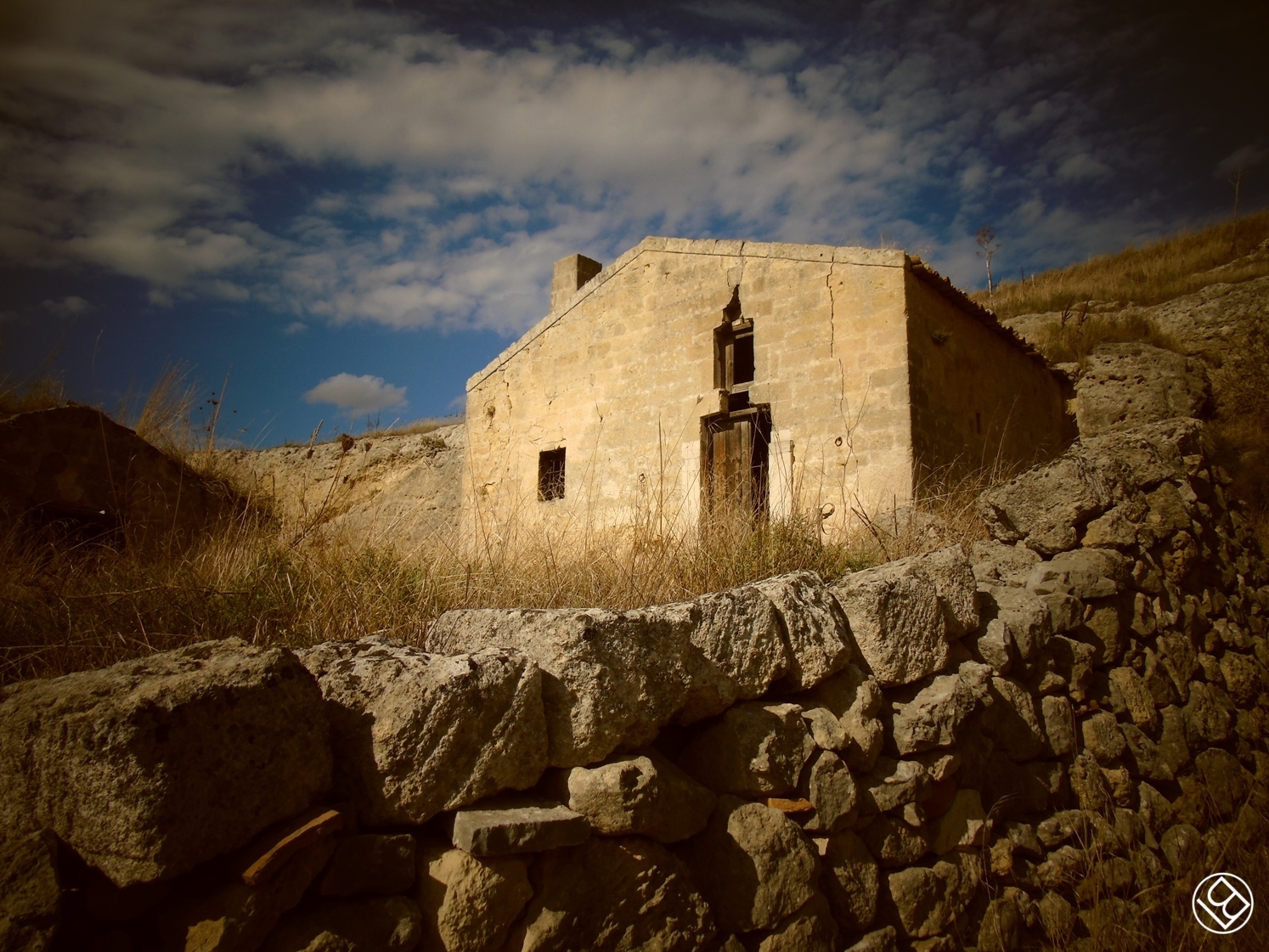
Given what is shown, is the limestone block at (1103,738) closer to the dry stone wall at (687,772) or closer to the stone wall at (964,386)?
the dry stone wall at (687,772)

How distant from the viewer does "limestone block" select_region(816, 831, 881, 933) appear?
241 centimetres

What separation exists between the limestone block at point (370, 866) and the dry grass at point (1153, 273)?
671 inches

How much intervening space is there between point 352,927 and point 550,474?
8.50m

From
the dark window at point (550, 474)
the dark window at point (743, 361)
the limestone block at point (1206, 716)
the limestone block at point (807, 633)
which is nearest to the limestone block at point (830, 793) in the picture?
the limestone block at point (807, 633)

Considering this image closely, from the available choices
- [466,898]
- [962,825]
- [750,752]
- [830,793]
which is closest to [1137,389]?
[962,825]

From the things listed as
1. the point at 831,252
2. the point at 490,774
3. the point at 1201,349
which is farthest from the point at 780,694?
the point at 1201,349

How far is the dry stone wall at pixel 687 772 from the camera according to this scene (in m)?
1.48

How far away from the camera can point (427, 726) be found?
179 cm

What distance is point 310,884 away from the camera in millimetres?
1605

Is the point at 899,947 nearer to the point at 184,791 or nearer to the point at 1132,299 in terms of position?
the point at 184,791

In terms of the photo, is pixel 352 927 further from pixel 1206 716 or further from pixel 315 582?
pixel 1206 716

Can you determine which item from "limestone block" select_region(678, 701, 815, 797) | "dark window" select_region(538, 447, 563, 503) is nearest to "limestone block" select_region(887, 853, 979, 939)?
"limestone block" select_region(678, 701, 815, 797)

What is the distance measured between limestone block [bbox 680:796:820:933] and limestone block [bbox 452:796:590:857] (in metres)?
0.52

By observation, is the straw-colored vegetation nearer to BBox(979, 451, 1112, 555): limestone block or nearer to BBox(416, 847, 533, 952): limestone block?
BBox(979, 451, 1112, 555): limestone block
